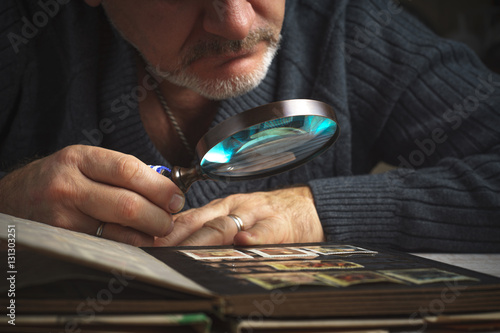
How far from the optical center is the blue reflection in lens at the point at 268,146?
2.93 feet

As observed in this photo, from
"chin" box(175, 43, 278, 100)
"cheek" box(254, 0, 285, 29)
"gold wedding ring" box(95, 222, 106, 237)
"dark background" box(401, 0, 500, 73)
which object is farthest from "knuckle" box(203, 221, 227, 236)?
"dark background" box(401, 0, 500, 73)

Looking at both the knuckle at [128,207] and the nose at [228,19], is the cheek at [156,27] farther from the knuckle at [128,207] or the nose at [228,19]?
the knuckle at [128,207]

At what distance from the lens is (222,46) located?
130cm

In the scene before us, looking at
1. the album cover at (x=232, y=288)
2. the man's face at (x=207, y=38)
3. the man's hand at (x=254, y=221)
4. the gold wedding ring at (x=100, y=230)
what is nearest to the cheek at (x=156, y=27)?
the man's face at (x=207, y=38)

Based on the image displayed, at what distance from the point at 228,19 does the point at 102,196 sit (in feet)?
1.78

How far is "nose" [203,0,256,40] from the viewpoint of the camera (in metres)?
1.23

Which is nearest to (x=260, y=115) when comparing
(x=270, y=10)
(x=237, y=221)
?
(x=237, y=221)

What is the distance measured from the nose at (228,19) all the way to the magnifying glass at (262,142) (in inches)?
14.6

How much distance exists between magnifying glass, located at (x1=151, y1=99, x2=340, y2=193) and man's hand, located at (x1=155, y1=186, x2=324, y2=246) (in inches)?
4.8

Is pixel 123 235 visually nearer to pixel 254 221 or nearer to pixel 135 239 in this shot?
pixel 135 239

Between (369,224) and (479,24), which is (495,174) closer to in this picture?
(369,224)

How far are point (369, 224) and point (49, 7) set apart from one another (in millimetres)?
1201

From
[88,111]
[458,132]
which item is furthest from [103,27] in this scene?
[458,132]

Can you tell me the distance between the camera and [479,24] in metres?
5.01
